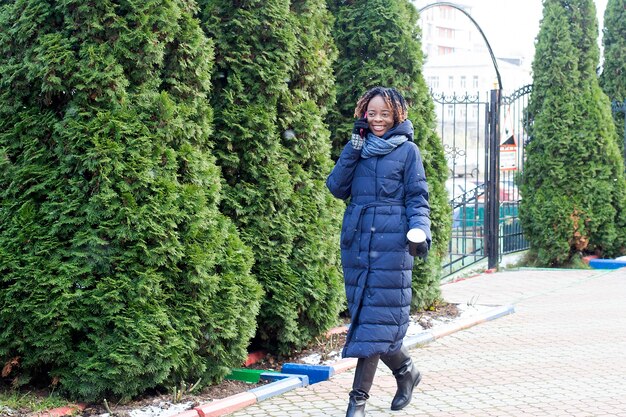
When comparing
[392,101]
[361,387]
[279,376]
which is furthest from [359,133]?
[279,376]

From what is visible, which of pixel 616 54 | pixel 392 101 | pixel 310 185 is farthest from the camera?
pixel 616 54

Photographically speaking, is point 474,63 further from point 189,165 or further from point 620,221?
point 189,165

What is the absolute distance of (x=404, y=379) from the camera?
Answer: 5918 mm

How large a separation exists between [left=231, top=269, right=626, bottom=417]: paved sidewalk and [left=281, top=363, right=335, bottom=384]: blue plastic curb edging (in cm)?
10

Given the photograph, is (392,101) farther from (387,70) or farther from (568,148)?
(568,148)

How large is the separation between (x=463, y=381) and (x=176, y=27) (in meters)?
3.17

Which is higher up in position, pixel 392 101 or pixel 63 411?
pixel 392 101

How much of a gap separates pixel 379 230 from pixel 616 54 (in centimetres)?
1356

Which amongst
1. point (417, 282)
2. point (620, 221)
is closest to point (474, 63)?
point (620, 221)

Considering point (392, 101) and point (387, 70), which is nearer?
point (392, 101)

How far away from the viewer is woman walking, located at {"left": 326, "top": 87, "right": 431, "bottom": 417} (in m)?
5.50

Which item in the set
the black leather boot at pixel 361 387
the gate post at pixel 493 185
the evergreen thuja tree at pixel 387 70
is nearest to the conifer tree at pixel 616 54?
the gate post at pixel 493 185

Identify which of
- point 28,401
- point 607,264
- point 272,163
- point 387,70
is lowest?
point 607,264

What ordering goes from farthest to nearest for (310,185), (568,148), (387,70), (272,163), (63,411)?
(568,148)
(387,70)
(310,185)
(272,163)
(63,411)
